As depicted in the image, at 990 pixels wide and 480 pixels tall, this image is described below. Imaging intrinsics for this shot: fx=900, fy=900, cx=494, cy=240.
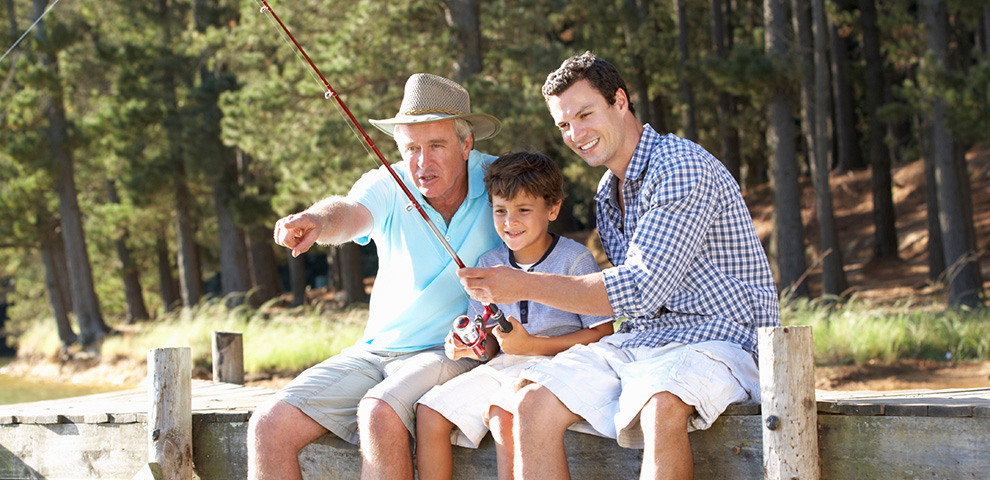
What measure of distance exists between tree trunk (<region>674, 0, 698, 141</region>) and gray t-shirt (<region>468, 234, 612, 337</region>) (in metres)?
12.6

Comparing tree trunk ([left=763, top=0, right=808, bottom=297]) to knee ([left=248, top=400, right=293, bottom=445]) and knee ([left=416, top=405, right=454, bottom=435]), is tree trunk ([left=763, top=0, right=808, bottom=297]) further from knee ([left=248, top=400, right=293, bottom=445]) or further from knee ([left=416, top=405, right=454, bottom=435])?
knee ([left=248, top=400, right=293, bottom=445])

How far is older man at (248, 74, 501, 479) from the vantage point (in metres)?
3.16

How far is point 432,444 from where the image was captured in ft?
9.87

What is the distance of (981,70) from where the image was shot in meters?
9.89

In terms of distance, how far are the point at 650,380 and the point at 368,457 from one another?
0.98 metres

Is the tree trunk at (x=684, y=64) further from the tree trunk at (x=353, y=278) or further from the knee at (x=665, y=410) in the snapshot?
the knee at (x=665, y=410)

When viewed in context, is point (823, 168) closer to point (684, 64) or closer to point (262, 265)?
→ point (684, 64)

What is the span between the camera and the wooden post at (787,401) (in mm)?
2668

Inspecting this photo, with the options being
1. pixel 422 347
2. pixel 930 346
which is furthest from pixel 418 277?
pixel 930 346

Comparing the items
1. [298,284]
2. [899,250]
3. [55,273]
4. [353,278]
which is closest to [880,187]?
[899,250]

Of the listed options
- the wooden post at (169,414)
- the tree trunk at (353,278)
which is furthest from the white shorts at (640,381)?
the tree trunk at (353,278)

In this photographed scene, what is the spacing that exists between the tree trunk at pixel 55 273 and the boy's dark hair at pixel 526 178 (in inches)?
606

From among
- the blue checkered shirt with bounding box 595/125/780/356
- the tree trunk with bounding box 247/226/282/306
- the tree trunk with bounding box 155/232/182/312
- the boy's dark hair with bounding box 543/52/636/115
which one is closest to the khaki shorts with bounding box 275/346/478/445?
the blue checkered shirt with bounding box 595/125/780/356

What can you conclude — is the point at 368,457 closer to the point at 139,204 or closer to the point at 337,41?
the point at 337,41
